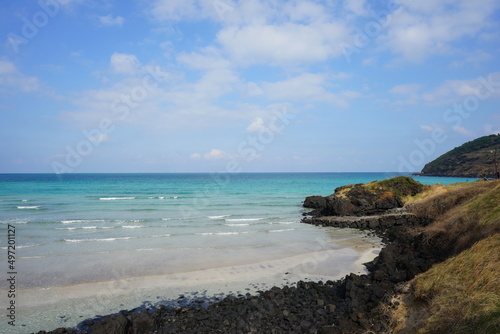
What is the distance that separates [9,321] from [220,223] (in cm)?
1918

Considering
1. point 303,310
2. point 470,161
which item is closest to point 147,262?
point 303,310

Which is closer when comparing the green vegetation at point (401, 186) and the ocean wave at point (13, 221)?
the ocean wave at point (13, 221)

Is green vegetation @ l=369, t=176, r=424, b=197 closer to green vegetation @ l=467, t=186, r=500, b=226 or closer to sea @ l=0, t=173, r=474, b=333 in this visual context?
sea @ l=0, t=173, r=474, b=333

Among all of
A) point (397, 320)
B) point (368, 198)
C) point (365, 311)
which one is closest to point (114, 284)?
point (365, 311)

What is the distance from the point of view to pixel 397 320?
24.6 feet

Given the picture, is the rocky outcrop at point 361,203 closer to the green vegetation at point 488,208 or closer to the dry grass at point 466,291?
the green vegetation at point 488,208

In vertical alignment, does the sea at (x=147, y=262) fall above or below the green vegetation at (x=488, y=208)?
below

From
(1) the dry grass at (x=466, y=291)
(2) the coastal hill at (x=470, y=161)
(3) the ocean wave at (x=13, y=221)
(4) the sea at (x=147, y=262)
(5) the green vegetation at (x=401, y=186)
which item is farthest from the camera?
(2) the coastal hill at (x=470, y=161)

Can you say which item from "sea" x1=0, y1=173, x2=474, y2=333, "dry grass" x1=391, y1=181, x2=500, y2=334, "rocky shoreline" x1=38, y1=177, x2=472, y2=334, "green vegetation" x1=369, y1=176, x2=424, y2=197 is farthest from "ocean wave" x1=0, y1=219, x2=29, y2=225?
"green vegetation" x1=369, y1=176, x2=424, y2=197

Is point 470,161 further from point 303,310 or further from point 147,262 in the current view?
point 303,310

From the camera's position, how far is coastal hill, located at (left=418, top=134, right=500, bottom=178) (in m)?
110

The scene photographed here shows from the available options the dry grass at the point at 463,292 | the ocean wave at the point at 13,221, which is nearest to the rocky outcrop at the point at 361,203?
the dry grass at the point at 463,292

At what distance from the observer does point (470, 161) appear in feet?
408

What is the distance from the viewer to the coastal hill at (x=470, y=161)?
110m
